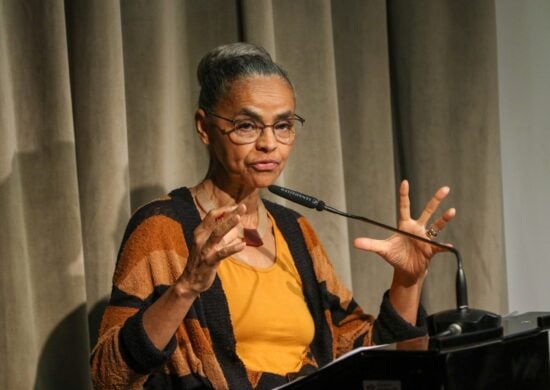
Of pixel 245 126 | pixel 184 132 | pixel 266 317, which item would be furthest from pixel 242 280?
pixel 184 132

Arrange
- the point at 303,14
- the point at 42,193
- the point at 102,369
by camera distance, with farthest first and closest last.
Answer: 1. the point at 303,14
2. the point at 42,193
3. the point at 102,369

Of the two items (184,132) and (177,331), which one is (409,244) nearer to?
(177,331)

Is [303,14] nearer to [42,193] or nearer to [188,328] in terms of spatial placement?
[42,193]

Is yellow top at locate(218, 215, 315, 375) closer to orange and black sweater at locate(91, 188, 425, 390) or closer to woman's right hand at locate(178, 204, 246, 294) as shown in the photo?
orange and black sweater at locate(91, 188, 425, 390)

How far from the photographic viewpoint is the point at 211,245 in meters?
1.49

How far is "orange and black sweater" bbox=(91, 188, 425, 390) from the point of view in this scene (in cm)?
162

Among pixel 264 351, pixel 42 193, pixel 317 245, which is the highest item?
pixel 42 193

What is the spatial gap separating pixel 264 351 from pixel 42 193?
61 cm

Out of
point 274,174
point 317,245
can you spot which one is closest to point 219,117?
point 274,174

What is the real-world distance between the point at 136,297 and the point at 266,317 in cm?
26

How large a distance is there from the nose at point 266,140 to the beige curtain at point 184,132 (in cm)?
40

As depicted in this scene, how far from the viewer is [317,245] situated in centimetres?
204

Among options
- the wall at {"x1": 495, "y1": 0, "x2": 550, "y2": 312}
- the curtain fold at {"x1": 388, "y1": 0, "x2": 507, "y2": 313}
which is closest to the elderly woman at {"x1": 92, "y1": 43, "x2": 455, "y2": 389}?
the curtain fold at {"x1": 388, "y1": 0, "x2": 507, "y2": 313}

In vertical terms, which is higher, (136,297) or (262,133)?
(262,133)
